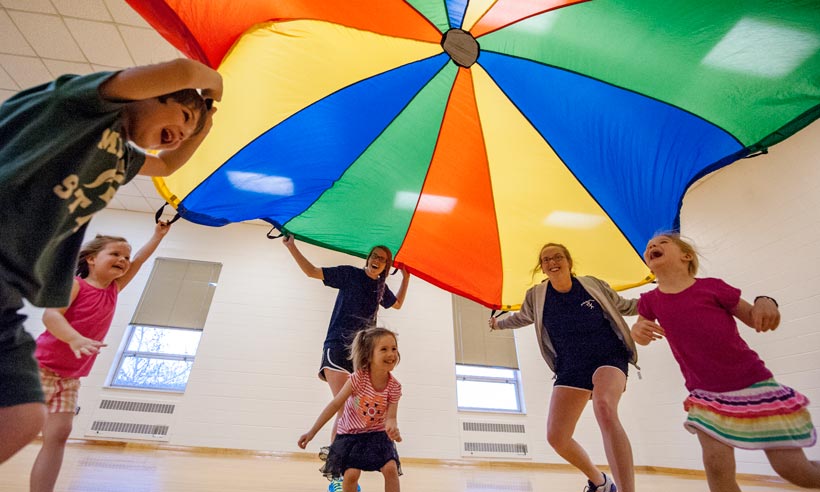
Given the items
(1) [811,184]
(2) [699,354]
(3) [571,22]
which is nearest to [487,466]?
(2) [699,354]

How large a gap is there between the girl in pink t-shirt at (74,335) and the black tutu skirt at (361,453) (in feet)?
3.13

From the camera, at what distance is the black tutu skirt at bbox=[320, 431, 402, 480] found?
1.74 m

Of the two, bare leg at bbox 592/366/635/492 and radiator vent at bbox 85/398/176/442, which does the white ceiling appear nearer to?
radiator vent at bbox 85/398/176/442

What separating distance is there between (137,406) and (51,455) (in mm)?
3646

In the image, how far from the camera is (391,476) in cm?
170

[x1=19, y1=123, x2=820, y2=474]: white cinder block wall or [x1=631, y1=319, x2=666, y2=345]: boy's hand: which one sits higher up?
[x1=19, y1=123, x2=820, y2=474]: white cinder block wall

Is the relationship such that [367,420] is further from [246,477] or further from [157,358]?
[157,358]

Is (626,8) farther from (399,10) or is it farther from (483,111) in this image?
(399,10)

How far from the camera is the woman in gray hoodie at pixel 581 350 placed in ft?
5.94

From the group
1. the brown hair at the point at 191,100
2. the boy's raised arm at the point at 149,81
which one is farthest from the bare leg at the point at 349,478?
the boy's raised arm at the point at 149,81

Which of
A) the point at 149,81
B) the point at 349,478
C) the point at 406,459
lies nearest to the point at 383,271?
the point at 349,478

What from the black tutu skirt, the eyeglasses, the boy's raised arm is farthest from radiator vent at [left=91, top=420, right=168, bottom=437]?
the boy's raised arm

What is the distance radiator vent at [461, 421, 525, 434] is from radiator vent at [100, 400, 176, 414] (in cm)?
324

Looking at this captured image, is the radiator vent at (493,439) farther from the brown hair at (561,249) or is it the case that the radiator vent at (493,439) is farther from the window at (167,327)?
the window at (167,327)
